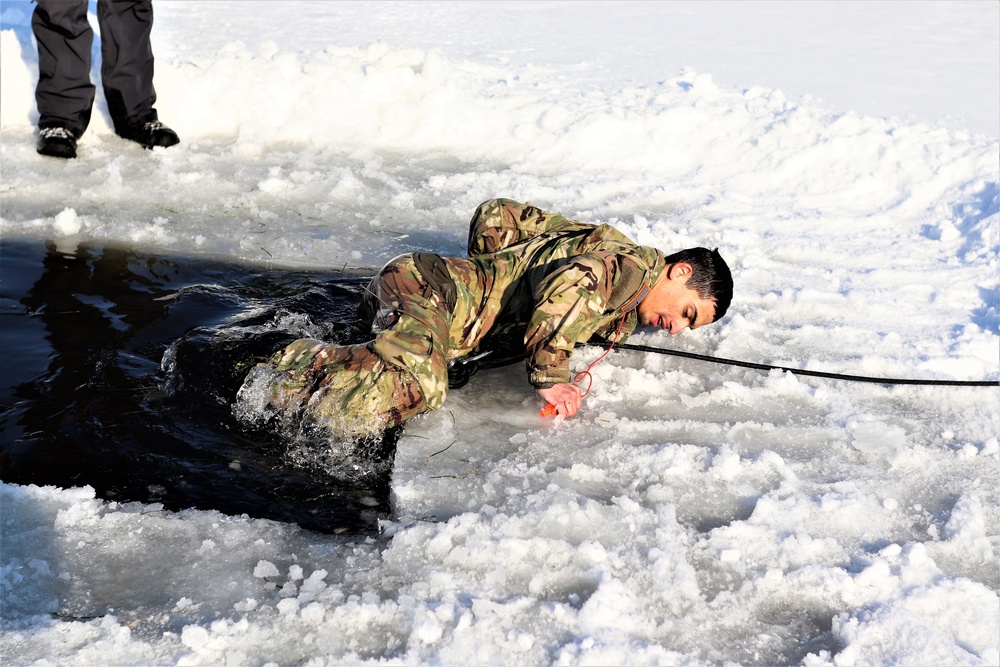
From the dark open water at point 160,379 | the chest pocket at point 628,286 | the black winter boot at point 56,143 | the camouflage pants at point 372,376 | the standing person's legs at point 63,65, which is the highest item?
the standing person's legs at point 63,65

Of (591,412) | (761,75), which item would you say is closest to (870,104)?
(761,75)

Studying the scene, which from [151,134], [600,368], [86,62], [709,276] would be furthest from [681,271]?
[86,62]

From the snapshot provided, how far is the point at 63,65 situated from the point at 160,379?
3.23 m

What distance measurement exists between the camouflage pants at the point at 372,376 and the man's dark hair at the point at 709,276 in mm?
1110

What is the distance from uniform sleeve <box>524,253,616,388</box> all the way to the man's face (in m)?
0.38

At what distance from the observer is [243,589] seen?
2.46 m

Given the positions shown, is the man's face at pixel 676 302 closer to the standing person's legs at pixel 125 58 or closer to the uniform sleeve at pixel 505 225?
the uniform sleeve at pixel 505 225

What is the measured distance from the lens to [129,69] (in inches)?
233

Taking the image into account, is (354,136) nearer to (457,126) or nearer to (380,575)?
(457,126)

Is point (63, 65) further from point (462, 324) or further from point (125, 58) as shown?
point (462, 324)

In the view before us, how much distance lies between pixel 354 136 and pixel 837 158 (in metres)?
3.49

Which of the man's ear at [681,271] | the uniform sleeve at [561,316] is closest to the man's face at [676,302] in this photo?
the man's ear at [681,271]

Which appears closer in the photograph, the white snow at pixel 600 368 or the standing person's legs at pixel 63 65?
the white snow at pixel 600 368

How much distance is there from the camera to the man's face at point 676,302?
3.65 m
